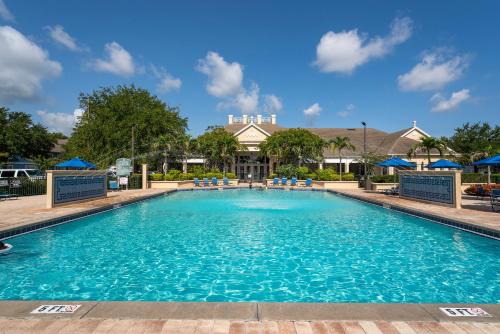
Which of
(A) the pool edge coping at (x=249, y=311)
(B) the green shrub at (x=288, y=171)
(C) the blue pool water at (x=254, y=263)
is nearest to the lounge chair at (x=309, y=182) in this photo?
(B) the green shrub at (x=288, y=171)

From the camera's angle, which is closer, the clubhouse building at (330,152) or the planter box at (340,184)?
the planter box at (340,184)

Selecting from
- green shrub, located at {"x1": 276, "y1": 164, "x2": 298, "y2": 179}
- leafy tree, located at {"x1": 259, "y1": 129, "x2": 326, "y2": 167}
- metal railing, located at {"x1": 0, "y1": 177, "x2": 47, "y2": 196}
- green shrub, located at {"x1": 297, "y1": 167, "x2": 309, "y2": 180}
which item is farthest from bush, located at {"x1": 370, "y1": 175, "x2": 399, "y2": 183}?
metal railing, located at {"x1": 0, "y1": 177, "x2": 47, "y2": 196}

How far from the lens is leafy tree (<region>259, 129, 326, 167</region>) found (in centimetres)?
4034

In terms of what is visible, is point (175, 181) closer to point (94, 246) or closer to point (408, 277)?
point (94, 246)

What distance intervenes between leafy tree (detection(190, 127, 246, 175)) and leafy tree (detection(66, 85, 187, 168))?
304cm

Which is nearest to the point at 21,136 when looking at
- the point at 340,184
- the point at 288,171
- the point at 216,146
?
the point at 216,146

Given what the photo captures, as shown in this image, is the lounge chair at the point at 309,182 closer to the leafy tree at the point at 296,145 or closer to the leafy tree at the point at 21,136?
the leafy tree at the point at 296,145

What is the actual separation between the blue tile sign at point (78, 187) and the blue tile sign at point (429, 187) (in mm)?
19108

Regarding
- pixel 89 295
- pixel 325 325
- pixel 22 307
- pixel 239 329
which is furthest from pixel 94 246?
pixel 325 325

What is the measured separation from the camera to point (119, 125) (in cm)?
4016

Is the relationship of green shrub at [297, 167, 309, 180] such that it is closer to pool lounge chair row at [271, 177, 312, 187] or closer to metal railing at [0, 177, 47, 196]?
pool lounge chair row at [271, 177, 312, 187]

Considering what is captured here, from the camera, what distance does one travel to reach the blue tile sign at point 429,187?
1633 centimetres

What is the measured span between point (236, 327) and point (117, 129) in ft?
132

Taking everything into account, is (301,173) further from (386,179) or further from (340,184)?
(386,179)
